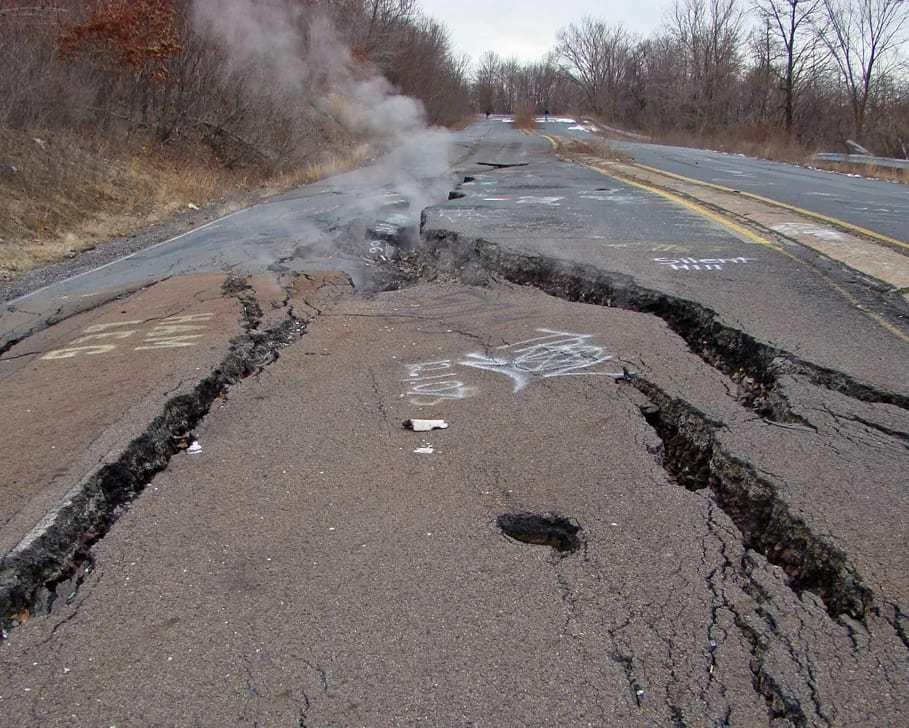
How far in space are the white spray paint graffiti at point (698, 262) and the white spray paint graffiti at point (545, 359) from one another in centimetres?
215

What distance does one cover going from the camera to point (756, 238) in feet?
26.8

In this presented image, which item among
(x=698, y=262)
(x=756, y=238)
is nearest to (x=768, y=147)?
(x=756, y=238)

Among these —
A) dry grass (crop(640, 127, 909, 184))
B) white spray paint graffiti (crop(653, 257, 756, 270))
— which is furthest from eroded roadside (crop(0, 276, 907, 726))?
dry grass (crop(640, 127, 909, 184))

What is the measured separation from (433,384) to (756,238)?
5.21 m

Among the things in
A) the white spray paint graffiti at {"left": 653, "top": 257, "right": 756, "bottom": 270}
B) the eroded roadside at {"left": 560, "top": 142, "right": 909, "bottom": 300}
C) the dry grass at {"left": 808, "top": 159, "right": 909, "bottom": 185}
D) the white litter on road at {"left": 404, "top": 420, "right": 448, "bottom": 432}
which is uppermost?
the dry grass at {"left": 808, "top": 159, "right": 909, "bottom": 185}

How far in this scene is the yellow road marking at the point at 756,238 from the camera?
522 centimetres

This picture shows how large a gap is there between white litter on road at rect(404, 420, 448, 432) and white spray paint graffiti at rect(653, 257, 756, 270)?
366 cm

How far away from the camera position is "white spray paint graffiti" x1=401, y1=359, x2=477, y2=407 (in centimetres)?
420

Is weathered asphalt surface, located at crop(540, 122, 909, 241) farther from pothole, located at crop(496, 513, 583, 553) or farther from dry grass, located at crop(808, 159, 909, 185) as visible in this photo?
pothole, located at crop(496, 513, 583, 553)

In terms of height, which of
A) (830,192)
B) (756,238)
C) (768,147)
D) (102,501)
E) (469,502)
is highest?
(768,147)

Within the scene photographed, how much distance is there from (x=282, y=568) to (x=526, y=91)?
367 feet

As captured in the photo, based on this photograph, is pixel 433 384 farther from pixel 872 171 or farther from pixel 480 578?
pixel 872 171

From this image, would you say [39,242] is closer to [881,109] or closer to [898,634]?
[898,634]


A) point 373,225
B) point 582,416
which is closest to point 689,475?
point 582,416
